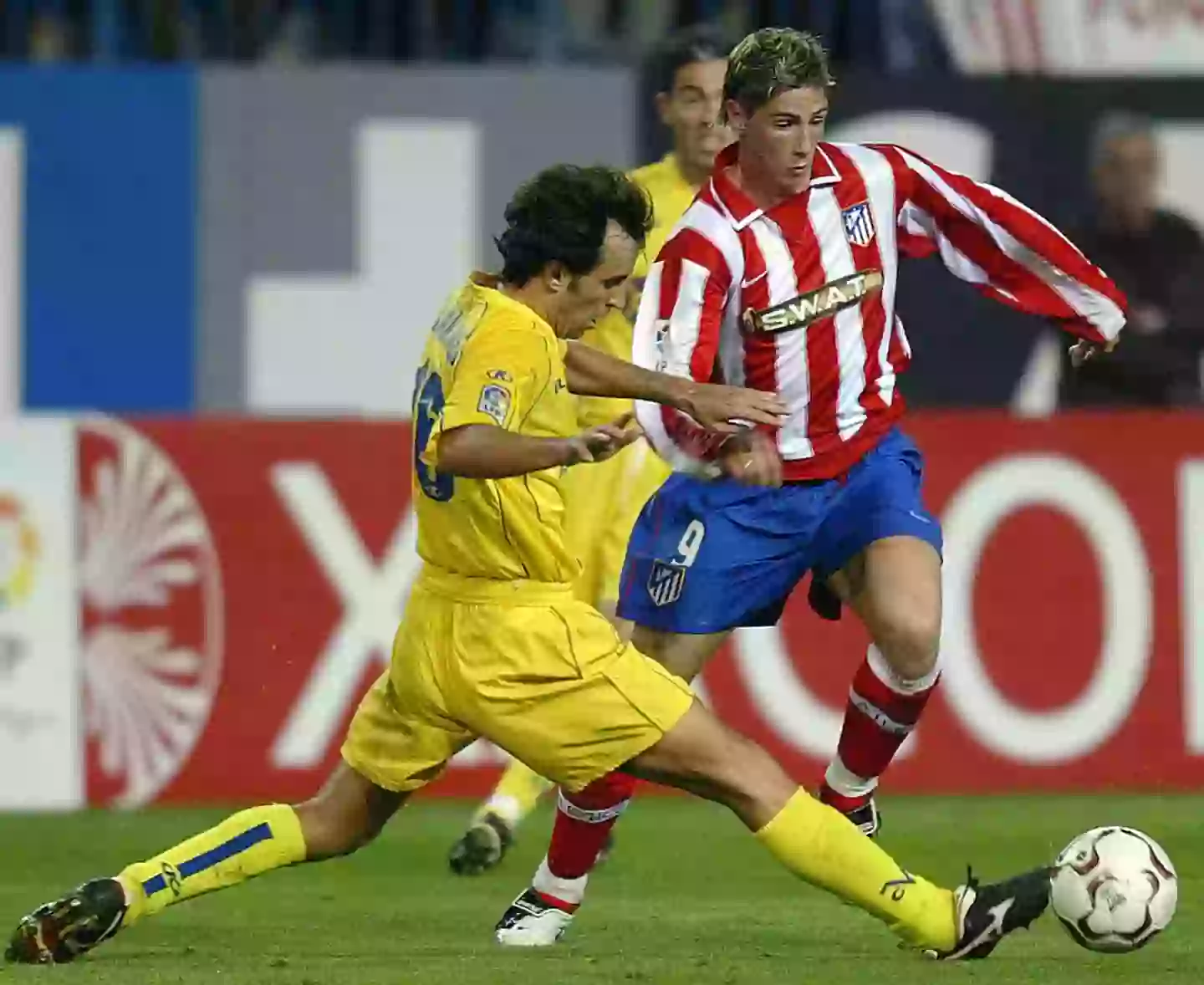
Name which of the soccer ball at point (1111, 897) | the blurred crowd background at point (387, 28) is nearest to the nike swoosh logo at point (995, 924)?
the soccer ball at point (1111, 897)

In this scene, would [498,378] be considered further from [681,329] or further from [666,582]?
[666,582]

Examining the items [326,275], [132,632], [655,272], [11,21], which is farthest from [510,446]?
[11,21]

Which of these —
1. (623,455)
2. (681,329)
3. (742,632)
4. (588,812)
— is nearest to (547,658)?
(588,812)

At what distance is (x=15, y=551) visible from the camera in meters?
10.1

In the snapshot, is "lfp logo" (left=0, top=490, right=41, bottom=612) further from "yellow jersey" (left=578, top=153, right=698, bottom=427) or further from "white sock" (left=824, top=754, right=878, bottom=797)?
"white sock" (left=824, top=754, right=878, bottom=797)

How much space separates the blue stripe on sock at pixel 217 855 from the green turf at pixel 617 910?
182mm

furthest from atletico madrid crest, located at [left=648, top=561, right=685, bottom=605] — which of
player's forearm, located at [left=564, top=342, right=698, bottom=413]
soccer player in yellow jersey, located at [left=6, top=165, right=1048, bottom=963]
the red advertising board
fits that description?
the red advertising board

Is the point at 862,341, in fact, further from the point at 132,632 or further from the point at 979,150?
the point at 979,150

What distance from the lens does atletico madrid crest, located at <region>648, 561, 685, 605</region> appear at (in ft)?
23.4

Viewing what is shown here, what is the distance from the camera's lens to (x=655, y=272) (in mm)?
6961

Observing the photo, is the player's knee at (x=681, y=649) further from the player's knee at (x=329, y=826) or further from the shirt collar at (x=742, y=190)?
the player's knee at (x=329, y=826)

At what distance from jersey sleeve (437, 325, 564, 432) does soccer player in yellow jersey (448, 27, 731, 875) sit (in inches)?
92.3

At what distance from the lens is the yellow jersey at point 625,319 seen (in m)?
8.45

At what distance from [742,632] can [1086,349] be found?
3.36m
